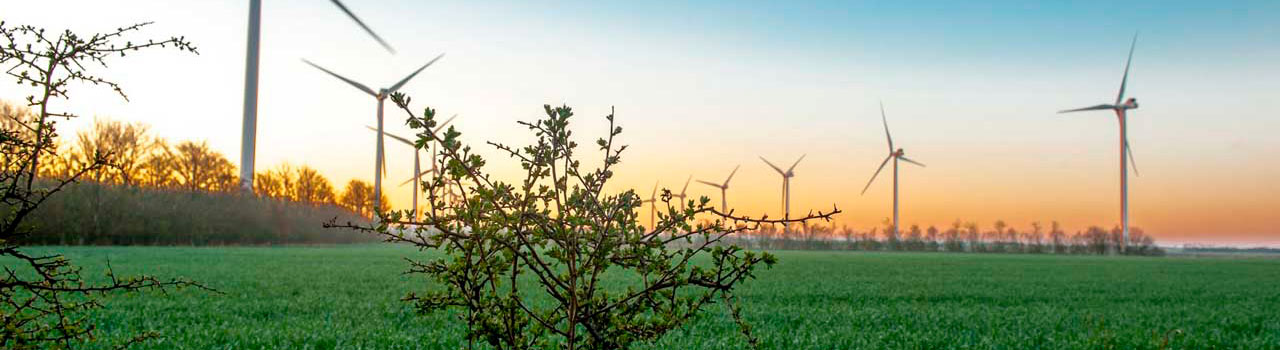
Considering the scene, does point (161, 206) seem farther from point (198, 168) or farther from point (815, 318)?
point (815, 318)

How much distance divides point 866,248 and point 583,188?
4799 cm

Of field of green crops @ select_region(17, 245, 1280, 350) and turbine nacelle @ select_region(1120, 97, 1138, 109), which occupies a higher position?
turbine nacelle @ select_region(1120, 97, 1138, 109)

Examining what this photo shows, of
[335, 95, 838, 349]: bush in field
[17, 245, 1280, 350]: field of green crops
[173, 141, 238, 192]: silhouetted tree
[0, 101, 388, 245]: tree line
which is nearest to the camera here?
A: [335, 95, 838, 349]: bush in field

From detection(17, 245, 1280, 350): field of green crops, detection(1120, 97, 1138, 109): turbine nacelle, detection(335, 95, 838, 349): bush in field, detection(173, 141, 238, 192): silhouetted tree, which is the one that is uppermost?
detection(1120, 97, 1138, 109): turbine nacelle

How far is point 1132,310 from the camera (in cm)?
782

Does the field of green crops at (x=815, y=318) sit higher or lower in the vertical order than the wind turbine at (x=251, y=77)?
lower

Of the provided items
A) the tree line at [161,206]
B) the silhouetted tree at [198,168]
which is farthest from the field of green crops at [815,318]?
the silhouetted tree at [198,168]

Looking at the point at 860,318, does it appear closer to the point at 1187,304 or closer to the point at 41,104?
the point at 1187,304

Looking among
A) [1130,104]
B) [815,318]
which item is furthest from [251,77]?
[1130,104]

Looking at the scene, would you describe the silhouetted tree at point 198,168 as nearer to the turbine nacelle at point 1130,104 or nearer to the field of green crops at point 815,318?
the field of green crops at point 815,318

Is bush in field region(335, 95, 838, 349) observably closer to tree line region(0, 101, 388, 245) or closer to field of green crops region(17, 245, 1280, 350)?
field of green crops region(17, 245, 1280, 350)

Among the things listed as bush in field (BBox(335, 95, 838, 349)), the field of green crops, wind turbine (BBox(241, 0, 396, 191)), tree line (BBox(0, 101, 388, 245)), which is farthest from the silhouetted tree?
bush in field (BBox(335, 95, 838, 349))

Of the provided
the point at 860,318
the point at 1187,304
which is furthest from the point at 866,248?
the point at 860,318

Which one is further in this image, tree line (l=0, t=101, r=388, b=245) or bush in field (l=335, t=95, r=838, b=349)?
tree line (l=0, t=101, r=388, b=245)
